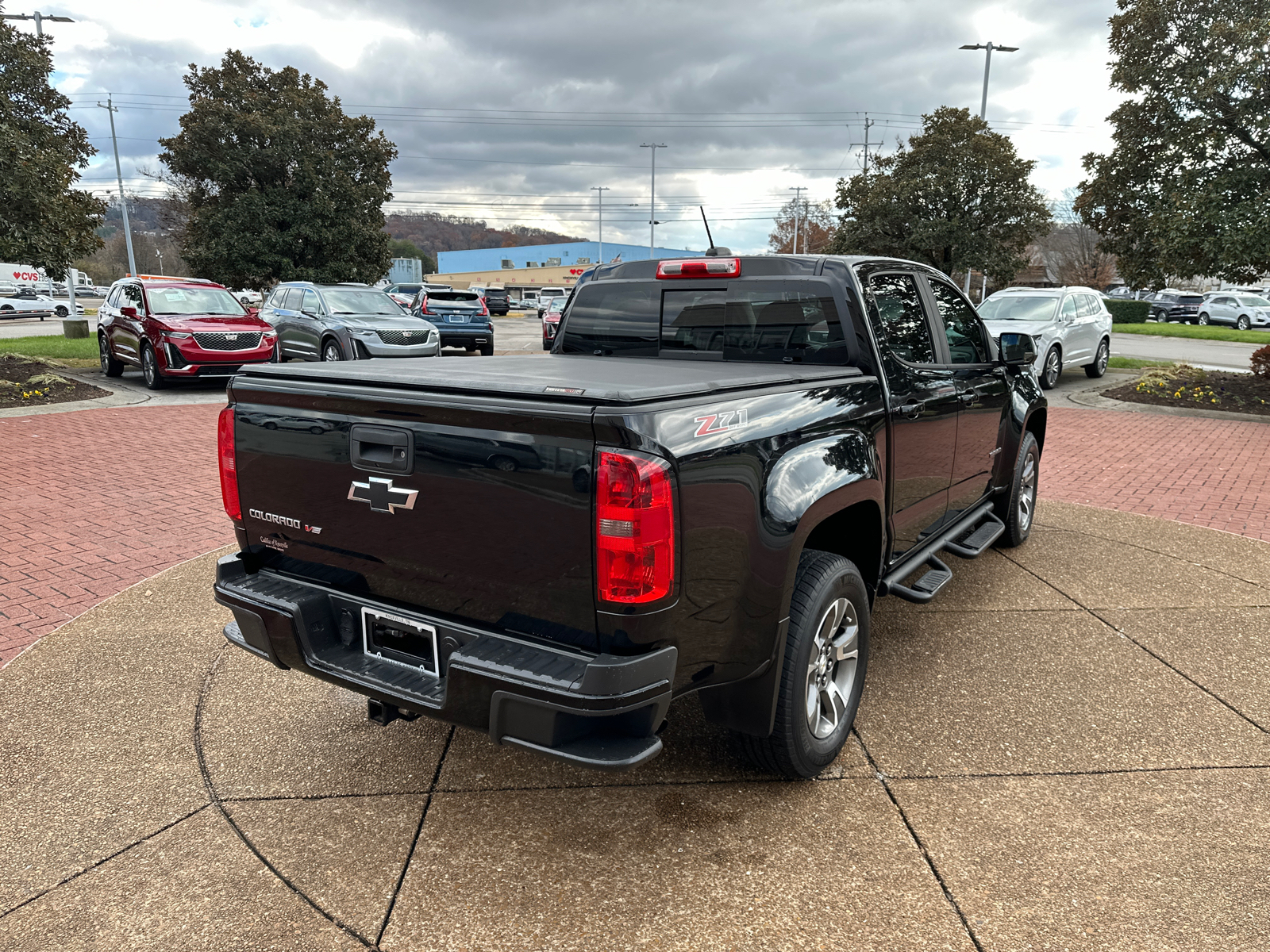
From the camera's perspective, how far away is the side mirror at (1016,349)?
191 inches

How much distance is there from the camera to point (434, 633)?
250 centimetres

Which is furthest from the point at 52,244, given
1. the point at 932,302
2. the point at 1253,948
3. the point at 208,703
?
the point at 1253,948

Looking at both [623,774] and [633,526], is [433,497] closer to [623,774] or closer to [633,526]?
[633,526]

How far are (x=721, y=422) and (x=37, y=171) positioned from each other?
48.8ft

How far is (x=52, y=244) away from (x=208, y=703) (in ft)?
42.9

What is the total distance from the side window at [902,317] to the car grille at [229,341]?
12798mm

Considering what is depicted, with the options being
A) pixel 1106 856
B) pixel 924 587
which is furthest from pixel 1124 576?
pixel 1106 856

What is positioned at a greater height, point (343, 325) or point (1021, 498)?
point (343, 325)

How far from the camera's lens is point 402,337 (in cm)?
1527

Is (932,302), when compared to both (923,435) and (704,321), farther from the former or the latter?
(704,321)

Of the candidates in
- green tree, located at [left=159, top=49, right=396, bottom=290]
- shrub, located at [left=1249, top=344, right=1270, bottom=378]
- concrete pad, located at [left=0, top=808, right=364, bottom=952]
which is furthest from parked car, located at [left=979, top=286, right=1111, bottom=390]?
green tree, located at [left=159, top=49, right=396, bottom=290]

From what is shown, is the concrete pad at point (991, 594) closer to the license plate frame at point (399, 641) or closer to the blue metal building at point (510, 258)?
the license plate frame at point (399, 641)

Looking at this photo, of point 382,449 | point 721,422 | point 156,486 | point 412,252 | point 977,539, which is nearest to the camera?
point 721,422

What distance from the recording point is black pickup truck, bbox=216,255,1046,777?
221 cm
